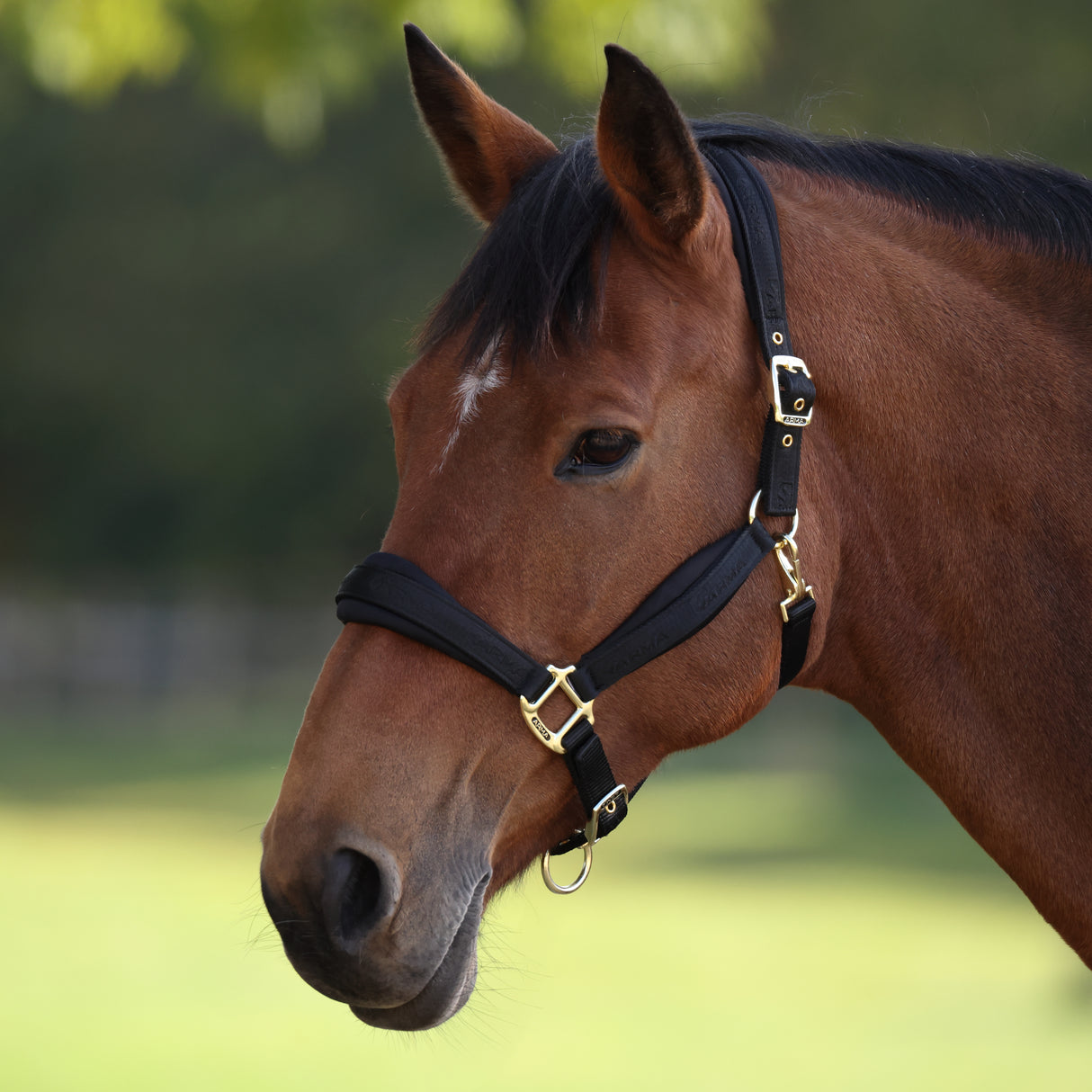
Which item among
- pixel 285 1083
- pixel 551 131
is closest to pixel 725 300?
pixel 285 1083

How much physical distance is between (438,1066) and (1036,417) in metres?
5.32

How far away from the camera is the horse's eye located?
2.02 metres

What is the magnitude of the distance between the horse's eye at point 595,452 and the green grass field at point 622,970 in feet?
7.97

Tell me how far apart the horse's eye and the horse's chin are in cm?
70

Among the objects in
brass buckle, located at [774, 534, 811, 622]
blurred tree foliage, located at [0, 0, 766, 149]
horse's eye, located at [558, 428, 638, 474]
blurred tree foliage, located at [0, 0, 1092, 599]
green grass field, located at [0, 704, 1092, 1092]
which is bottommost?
blurred tree foliage, located at [0, 0, 1092, 599]

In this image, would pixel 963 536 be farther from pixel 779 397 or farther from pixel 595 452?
pixel 595 452

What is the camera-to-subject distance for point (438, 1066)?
642 centimetres

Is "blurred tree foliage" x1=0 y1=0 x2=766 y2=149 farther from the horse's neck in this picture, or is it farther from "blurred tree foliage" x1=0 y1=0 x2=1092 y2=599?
"blurred tree foliage" x1=0 y1=0 x2=1092 y2=599

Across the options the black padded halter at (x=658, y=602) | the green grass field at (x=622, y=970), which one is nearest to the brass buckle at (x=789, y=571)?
the black padded halter at (x=658, y=602)

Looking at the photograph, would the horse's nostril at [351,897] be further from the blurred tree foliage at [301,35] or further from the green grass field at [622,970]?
the blurred tree foliage at [301,35]

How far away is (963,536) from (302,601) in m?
18.1

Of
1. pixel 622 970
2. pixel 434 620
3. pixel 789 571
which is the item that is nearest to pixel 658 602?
pixel 789 571

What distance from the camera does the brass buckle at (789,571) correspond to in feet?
6.94

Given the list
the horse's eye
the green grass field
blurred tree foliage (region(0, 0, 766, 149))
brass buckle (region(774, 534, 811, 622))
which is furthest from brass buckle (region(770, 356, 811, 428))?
blurred tree foliage (region(0, 0, 766, 149))
